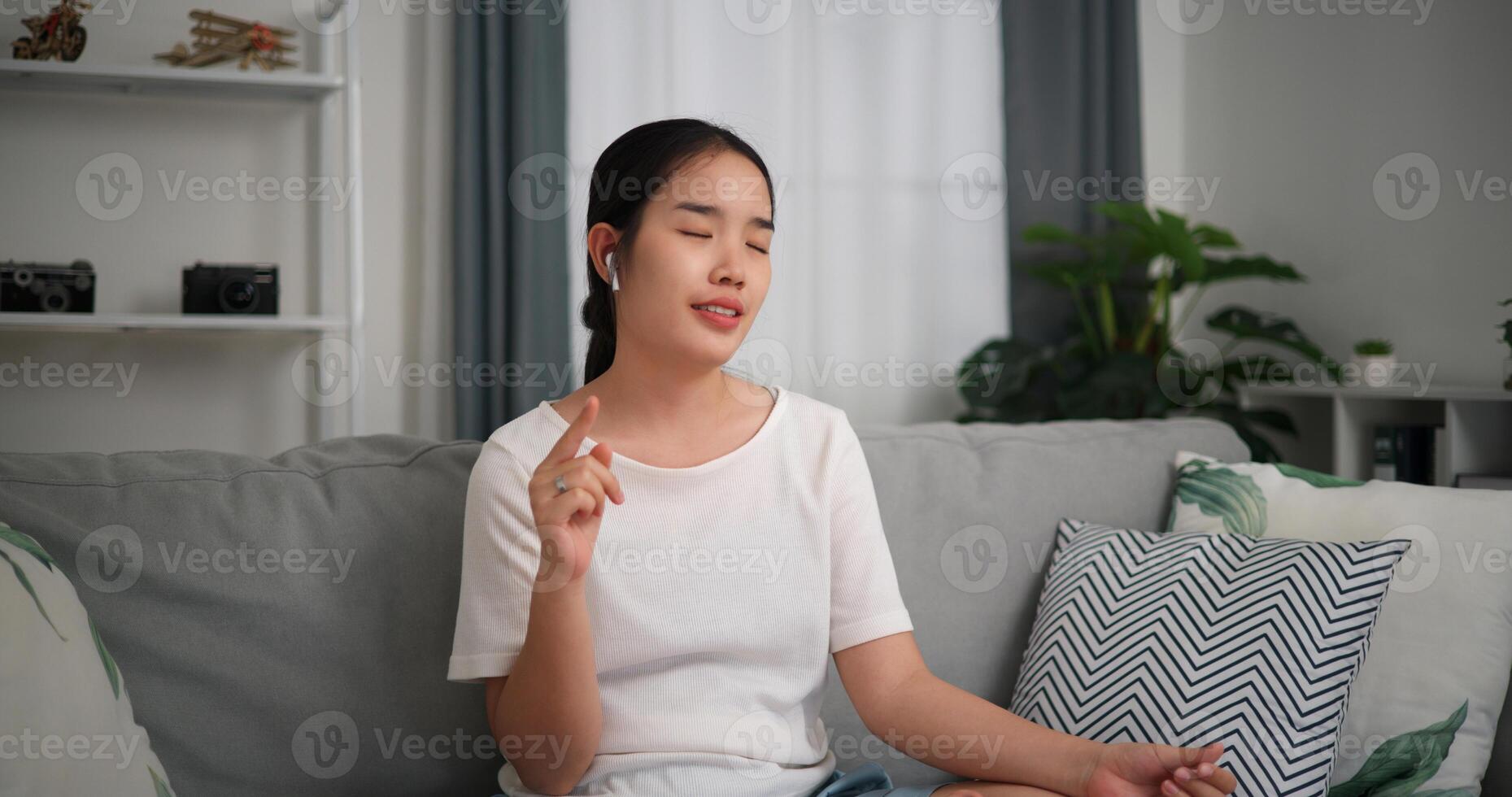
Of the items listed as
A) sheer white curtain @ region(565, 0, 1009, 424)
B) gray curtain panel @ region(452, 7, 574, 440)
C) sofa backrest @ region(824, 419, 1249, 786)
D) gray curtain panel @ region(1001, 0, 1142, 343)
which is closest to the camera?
sofa backrest @ region(824, 419, 1249, 786)

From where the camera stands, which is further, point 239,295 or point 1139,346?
point 1139,346

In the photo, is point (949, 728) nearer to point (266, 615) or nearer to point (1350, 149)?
point (266, 615)

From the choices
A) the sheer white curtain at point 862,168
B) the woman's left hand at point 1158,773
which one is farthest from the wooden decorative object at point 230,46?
the woman's left hand at point 1158,773

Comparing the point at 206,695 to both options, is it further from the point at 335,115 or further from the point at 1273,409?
the point at 1273,409

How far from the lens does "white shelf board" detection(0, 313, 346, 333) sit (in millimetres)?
2461

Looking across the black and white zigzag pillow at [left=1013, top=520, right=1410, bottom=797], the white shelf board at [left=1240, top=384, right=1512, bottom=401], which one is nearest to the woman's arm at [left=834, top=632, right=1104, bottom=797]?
the black and white zigzag pillow at [left=1013, top=520, right=1410, bottom=797]

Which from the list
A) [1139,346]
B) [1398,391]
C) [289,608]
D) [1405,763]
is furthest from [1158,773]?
[1139,346]

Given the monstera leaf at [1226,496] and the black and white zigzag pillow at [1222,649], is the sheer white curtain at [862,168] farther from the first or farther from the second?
the black and white zigzag pillow at [1222,649]

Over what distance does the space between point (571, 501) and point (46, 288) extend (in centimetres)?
218

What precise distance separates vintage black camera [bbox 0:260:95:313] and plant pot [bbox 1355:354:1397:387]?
284cm

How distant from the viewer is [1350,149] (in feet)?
9.53

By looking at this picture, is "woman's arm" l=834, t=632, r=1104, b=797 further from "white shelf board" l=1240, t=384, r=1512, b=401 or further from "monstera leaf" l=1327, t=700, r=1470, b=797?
"white shelf board" l=1240, t=384, r=1512, b=401

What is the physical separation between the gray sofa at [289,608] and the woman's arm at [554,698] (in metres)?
0.20

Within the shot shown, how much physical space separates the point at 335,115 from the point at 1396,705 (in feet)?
8.81
